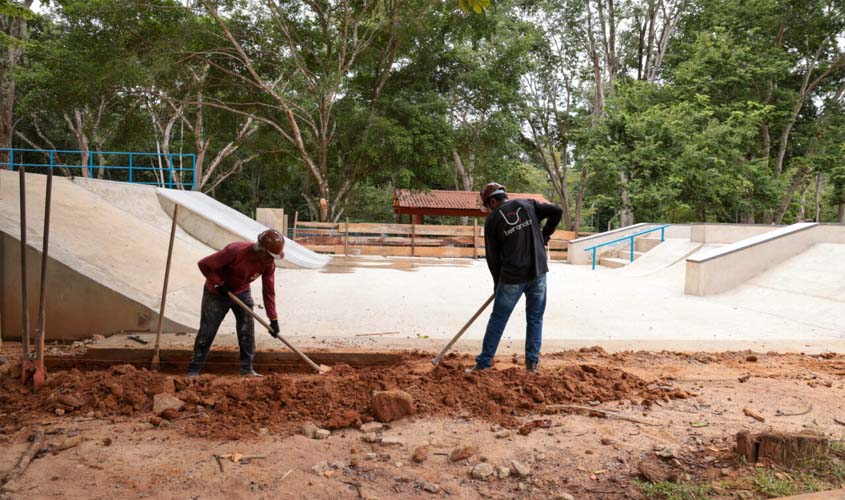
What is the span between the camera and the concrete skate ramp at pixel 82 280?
250 inches

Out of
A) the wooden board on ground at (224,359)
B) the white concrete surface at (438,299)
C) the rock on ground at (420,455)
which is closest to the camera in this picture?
the rock on ground at (420,455)

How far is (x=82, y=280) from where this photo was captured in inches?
251

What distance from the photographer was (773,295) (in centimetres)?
927

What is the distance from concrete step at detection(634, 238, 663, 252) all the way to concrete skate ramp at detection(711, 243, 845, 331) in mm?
5588

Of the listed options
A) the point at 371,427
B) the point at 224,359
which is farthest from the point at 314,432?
the point at 224,359

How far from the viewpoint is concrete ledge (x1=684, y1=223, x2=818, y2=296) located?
990cm

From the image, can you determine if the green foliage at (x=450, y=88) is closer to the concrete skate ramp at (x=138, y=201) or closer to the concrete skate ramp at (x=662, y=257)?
the concrete skate ramp at (x=662, y=257)

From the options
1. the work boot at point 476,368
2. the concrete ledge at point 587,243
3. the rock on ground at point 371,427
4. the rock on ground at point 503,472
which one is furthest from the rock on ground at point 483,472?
the concrete ledge at point 587,243

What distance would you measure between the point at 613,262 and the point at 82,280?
1387 centimetres

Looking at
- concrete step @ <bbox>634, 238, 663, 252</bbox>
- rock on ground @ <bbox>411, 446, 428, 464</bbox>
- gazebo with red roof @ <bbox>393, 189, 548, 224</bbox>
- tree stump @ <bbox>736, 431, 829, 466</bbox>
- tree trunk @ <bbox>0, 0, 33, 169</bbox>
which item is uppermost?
tree trunk @ <bbox>0, 0, 33, 169</bbox>

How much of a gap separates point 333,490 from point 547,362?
121 inches

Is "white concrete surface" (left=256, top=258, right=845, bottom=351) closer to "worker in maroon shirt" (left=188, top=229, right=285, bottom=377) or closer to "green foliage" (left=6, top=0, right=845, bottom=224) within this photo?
"worker in maroon shirt" (left=188, top=229, right=285, bottom=377)

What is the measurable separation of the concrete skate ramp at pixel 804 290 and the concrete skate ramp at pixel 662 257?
2874 millimetres

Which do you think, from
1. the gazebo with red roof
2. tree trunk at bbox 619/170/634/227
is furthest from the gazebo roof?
tree trunk at bbox 619/170/634/227
